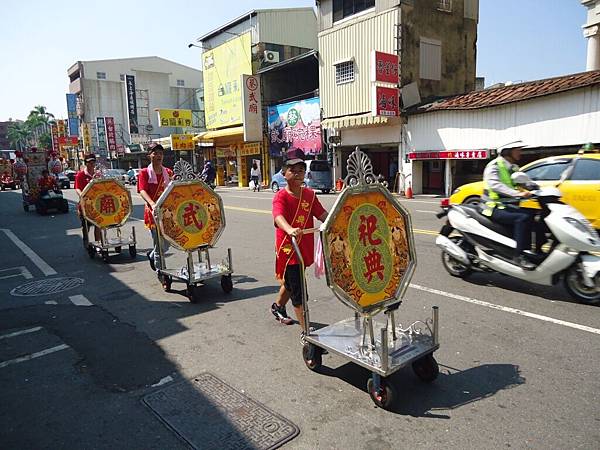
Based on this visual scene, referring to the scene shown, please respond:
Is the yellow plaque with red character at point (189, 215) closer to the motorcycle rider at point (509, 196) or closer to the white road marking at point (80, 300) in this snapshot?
the white road marking at point (80, 300)

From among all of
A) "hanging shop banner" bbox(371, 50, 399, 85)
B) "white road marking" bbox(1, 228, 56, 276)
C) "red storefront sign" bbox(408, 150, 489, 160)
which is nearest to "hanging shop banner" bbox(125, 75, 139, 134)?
"hanging shop banner" bbox(371, 50, 399, 85)

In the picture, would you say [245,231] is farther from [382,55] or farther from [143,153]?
[143,153]

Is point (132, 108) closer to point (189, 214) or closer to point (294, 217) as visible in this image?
point (189, 214)

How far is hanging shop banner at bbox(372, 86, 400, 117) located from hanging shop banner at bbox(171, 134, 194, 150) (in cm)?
2207

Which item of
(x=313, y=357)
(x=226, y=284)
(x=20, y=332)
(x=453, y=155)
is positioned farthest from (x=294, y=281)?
(x=453, y=155)

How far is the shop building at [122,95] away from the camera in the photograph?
58.1 meters

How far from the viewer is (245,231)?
11.4 meters

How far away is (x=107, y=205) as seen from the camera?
29.2 ft

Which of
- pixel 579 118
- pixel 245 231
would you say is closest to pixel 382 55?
pixel 579 118

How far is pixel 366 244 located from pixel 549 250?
10.3ft

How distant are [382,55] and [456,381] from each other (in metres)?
18.3

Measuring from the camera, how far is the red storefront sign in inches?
691

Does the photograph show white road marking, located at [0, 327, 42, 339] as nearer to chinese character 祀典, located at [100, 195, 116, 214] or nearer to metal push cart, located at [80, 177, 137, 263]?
metal push cart, located at [80, 177, 137, 263]

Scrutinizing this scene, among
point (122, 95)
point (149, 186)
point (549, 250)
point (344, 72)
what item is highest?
point (122, 95)
